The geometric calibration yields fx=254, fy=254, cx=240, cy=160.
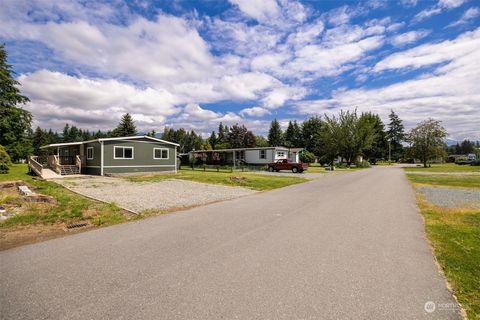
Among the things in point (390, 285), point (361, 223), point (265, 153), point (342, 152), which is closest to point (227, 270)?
point (390, 285)

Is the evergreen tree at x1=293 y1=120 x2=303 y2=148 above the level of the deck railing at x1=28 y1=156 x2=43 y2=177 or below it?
above

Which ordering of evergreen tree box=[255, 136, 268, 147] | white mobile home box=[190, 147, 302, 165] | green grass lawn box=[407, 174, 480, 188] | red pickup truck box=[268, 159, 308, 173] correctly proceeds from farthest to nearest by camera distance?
evergreen tree box=[255, 136, 268, 147], white mobile home box=[190, 147, 302, 165], red pickup truck box=[268, 159, 308, 173], green grass lawn box=[407, 174, 480, 188]

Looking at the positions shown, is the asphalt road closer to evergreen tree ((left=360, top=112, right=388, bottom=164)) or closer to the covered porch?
the covered porch

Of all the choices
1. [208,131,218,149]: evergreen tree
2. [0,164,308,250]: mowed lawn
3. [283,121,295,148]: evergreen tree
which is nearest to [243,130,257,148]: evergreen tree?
[283,121,295,148]: evergreen tree

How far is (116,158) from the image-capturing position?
77.3 feet

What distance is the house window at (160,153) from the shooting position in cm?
2659

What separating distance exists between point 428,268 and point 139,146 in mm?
24960

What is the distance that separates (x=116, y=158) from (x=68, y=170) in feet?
16.1

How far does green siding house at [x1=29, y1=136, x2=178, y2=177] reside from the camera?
22797 millimetres

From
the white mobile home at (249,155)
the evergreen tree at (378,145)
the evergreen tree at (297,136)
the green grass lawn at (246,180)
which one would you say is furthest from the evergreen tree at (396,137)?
the green grass lawn at (246,180)

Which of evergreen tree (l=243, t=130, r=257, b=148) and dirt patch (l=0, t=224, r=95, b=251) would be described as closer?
dirt patch (l=0, t=224, r=95, b=251)

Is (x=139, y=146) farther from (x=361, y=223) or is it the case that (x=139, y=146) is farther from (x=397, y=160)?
(x=397, y=160)

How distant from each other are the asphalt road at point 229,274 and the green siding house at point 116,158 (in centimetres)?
1875

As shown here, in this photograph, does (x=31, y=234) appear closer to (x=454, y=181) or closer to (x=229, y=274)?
(x=229, y=274)
